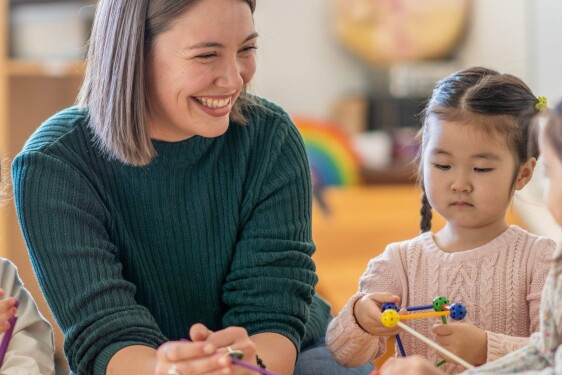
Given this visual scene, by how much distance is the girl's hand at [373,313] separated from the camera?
4.44 feet

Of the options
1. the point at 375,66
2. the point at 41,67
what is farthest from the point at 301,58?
the point at 41,67

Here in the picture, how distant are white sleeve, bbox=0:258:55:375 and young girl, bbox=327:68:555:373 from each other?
43 centimetres

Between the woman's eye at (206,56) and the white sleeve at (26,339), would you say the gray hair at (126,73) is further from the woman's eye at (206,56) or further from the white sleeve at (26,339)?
the white sleeve at (26,339)

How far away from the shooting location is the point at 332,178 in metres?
3.67

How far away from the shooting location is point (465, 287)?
142 cm

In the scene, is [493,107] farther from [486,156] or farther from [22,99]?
[22,99]

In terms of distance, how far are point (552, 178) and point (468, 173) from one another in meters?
0.34

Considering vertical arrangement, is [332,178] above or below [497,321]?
below

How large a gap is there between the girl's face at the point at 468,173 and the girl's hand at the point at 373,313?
0.17 metres

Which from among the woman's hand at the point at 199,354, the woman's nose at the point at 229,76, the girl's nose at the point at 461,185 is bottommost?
the woman's hand at the point at 199,354

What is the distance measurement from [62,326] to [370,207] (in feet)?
7.33

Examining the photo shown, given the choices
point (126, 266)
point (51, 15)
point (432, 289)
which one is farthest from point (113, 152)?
point (51, 15)

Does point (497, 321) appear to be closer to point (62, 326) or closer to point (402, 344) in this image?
point (402, 344)

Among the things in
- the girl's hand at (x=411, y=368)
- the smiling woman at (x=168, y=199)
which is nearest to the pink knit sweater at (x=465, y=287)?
the smiling woman at (x=168, y=199)
